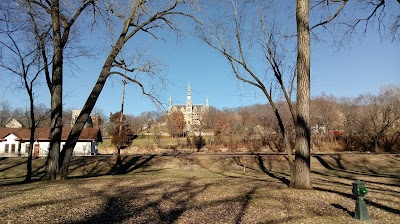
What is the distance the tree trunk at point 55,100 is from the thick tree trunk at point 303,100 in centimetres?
840

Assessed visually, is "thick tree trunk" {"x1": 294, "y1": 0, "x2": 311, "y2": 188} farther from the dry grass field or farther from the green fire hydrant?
the green fire hydrant

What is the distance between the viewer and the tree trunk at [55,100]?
37.8ft

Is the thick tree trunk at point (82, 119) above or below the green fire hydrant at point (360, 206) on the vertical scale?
above

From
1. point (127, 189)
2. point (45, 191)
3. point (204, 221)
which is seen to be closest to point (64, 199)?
point (45, 191)

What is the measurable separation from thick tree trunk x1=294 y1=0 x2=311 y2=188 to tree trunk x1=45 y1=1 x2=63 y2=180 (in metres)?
8.40

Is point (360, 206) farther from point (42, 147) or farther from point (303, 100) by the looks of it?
point (42, 147)

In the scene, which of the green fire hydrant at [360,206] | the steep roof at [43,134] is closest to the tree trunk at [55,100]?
the green fire hydrant at [360,206]

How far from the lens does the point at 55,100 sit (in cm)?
1191

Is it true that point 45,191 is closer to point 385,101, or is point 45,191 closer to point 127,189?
point 127,189

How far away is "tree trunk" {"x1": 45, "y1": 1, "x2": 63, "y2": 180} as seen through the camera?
37.8 feet

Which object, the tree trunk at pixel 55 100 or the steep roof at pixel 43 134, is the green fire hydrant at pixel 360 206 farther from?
the steep roof at pixel 43 134

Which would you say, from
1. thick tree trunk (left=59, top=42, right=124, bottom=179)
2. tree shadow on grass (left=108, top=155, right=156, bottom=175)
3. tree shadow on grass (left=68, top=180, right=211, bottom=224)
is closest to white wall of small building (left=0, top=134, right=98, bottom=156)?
tree shadow on grass (left=108, top=155, right=156, bottom=175)

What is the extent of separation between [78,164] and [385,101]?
47.5 metres

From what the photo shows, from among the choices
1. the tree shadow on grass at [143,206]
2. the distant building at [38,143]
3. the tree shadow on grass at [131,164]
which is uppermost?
the distant building at [38,143]
